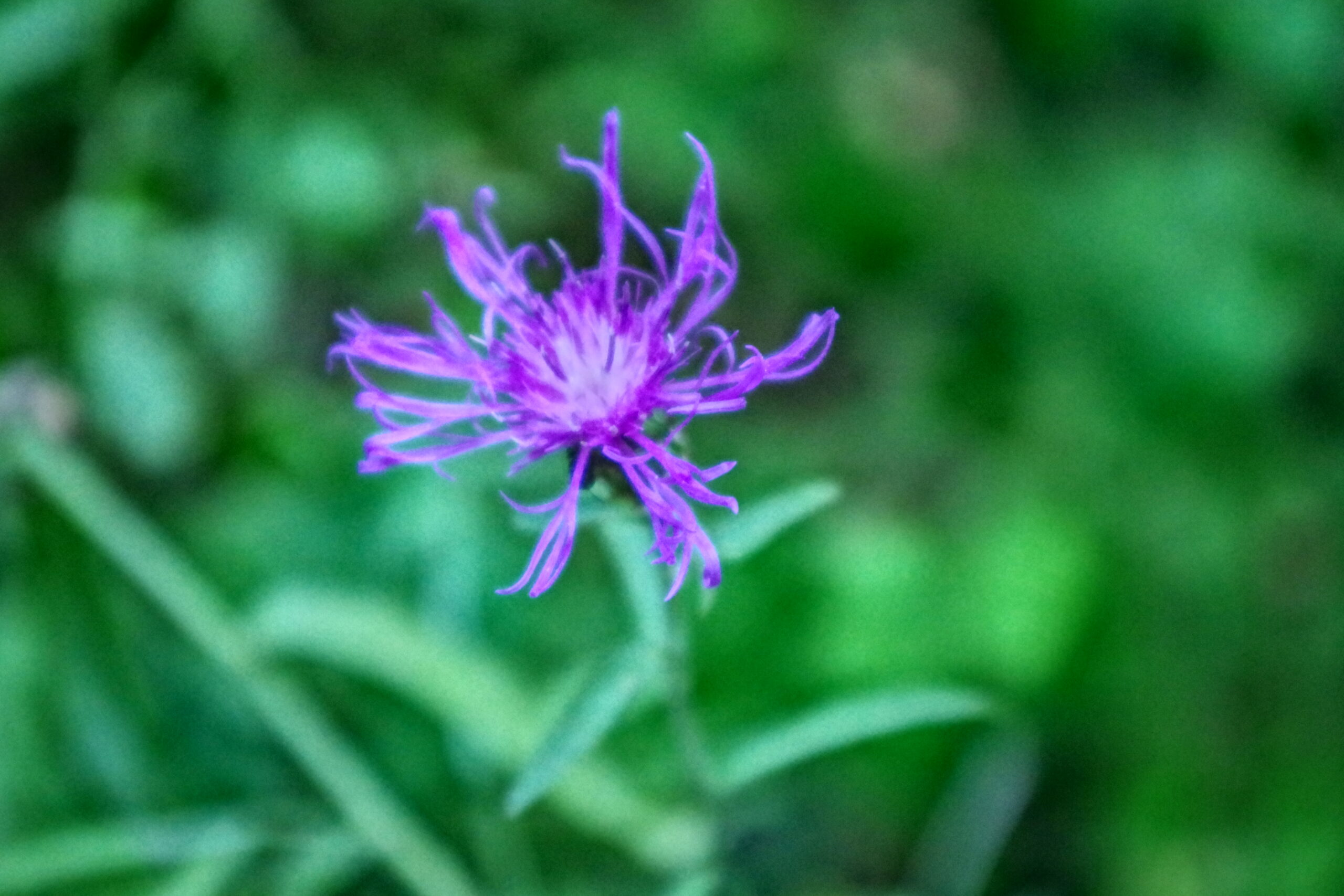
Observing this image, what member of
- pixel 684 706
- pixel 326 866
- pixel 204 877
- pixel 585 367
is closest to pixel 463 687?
pixel 326 866

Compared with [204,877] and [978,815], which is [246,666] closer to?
[204,877]

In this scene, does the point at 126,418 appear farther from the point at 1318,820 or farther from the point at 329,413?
the point at 1318,820

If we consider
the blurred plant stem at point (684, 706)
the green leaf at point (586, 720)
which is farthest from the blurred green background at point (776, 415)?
the green leaf at point (586, 720)

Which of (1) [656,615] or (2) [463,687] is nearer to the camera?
(1) [656,615]

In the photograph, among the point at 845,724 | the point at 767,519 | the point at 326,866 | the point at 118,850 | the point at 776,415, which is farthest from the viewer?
the point at 776,415

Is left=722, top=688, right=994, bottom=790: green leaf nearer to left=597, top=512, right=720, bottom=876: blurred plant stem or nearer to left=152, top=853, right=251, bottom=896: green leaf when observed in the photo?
left=597, top=512, right=720, bottom=876: blurred plant stem

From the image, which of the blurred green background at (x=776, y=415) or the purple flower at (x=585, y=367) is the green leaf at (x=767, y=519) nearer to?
the purple flower at (x=585, y=367)
